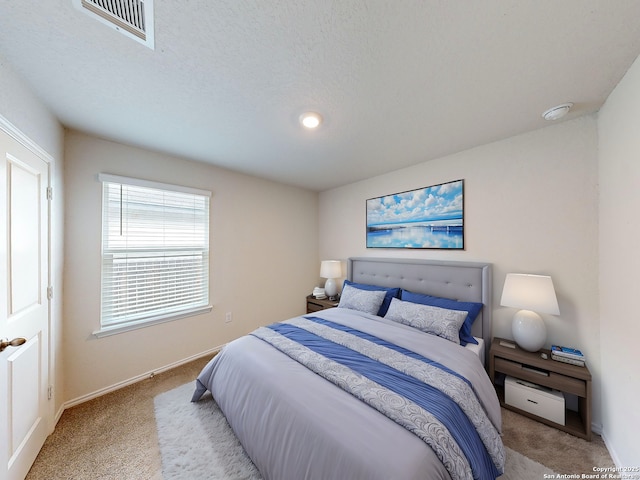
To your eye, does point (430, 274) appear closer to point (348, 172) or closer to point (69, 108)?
point (348, 172)

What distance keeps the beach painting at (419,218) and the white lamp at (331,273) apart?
2.04 ft

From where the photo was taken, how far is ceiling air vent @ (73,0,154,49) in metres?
0.96

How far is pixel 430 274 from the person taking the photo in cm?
261

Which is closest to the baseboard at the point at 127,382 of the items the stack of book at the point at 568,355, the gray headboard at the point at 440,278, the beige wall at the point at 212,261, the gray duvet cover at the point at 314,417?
the beige wall at the point at 212,261

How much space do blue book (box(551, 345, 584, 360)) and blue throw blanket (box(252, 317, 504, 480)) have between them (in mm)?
937

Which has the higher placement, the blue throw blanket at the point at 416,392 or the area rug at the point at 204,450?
the blue throw blanket at the point at 416,392

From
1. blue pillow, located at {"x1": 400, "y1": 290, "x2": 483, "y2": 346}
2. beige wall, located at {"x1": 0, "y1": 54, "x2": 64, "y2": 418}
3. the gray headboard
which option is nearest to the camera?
beige wall, located at {"x1": 0, "y1": 54, "x2": 64, "y2": 418}

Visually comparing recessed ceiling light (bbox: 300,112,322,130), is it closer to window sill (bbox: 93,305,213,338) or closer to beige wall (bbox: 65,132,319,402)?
beige wall (bbox: 65,132,319,402)

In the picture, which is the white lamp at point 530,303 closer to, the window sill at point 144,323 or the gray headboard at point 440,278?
the gray headboard at point 440,278

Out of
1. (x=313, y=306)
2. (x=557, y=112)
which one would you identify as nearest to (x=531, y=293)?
(x=557, y=112)

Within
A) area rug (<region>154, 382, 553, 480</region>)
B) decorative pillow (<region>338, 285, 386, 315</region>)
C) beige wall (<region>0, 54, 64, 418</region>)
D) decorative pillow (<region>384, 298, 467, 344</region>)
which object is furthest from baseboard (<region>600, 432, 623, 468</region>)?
beige wall (<region>0, 54, 64, 418</region>)

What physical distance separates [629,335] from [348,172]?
2707 millimetres

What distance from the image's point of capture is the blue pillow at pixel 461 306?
2086 millimetres

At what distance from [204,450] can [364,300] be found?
1.92 meters
